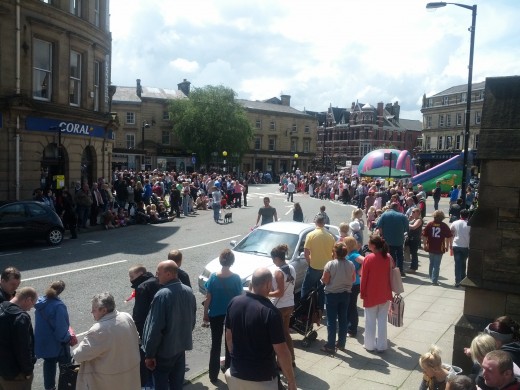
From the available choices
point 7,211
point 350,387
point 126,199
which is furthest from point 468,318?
point 126,199

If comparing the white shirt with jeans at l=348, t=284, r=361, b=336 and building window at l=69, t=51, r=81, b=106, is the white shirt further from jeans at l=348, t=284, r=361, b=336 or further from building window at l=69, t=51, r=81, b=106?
building window at l=69, t=51, r=81, b=106

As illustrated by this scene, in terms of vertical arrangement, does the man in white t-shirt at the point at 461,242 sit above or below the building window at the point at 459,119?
below

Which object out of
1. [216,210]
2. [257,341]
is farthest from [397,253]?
[216,210]

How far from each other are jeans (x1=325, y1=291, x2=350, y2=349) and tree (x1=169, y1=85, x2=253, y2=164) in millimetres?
55761

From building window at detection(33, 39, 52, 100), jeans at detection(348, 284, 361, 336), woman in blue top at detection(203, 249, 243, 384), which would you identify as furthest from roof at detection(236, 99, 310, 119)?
woman in blue top at detection(203, 249, 243, 384)

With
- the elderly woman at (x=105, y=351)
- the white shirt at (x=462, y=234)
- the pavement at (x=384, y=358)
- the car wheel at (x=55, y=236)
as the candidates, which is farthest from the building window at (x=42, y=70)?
the elderly woman at (x=105, y=351)

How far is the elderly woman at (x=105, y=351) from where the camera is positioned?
4.23 m

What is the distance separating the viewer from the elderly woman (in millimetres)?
4230

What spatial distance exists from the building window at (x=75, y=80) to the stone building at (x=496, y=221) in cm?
2108

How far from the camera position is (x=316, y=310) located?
7.53 meters

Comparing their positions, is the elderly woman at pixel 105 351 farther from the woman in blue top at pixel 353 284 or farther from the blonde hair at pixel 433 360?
the woman in blue top at pixel 353 284

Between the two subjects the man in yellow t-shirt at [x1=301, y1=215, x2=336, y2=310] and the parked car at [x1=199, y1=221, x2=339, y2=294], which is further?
the parked car at [x1=199, y1=221, x2=339, y2=294]

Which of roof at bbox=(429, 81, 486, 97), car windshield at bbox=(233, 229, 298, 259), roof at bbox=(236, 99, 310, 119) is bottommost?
car windshield at bbox=(233, 229, 298, 259)

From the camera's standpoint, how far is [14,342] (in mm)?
4621
